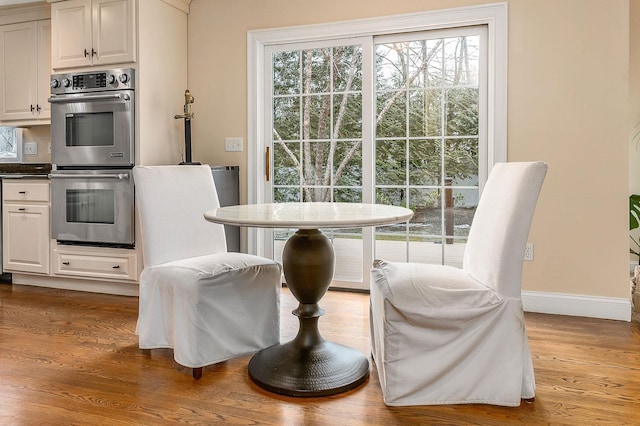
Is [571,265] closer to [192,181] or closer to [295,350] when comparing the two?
[295,350]

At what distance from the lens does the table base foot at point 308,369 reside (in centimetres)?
196

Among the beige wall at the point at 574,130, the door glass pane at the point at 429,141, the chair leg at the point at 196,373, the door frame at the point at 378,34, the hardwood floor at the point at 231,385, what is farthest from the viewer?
the door glass pane at the point at 429,141

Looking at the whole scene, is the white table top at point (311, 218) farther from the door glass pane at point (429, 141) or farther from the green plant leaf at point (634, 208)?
the green plant leaf at point (634, 208)

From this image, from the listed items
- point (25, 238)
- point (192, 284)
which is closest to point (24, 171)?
point (25, 238)

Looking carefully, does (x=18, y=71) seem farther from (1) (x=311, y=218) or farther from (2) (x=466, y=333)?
(2) (x=466, y=333)

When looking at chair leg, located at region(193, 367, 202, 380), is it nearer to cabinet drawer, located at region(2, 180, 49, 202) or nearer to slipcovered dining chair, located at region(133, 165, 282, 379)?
slipcovered dining chair, located at region(133, 165, 282, 379)

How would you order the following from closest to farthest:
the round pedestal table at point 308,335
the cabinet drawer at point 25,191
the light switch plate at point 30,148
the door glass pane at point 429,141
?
the round pedestal table at point 308,335 → the door glass pane at point 429,141 → the cabinet drawer at point 25,191 → the light switch plate at point 30,148

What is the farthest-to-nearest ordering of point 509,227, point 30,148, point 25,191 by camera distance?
1. point 30,148
2. point 25,191
3. point 509,227

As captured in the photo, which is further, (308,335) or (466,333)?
(308,335)

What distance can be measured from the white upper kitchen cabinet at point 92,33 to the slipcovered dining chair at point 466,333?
2814 mm

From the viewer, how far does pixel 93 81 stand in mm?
3623

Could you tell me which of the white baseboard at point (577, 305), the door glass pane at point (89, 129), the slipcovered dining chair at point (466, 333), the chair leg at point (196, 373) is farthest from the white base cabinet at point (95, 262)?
the white baseboard at point (577, 305)

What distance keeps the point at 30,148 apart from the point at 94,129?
1414mm

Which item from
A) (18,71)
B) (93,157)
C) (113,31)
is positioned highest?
(113,31)
